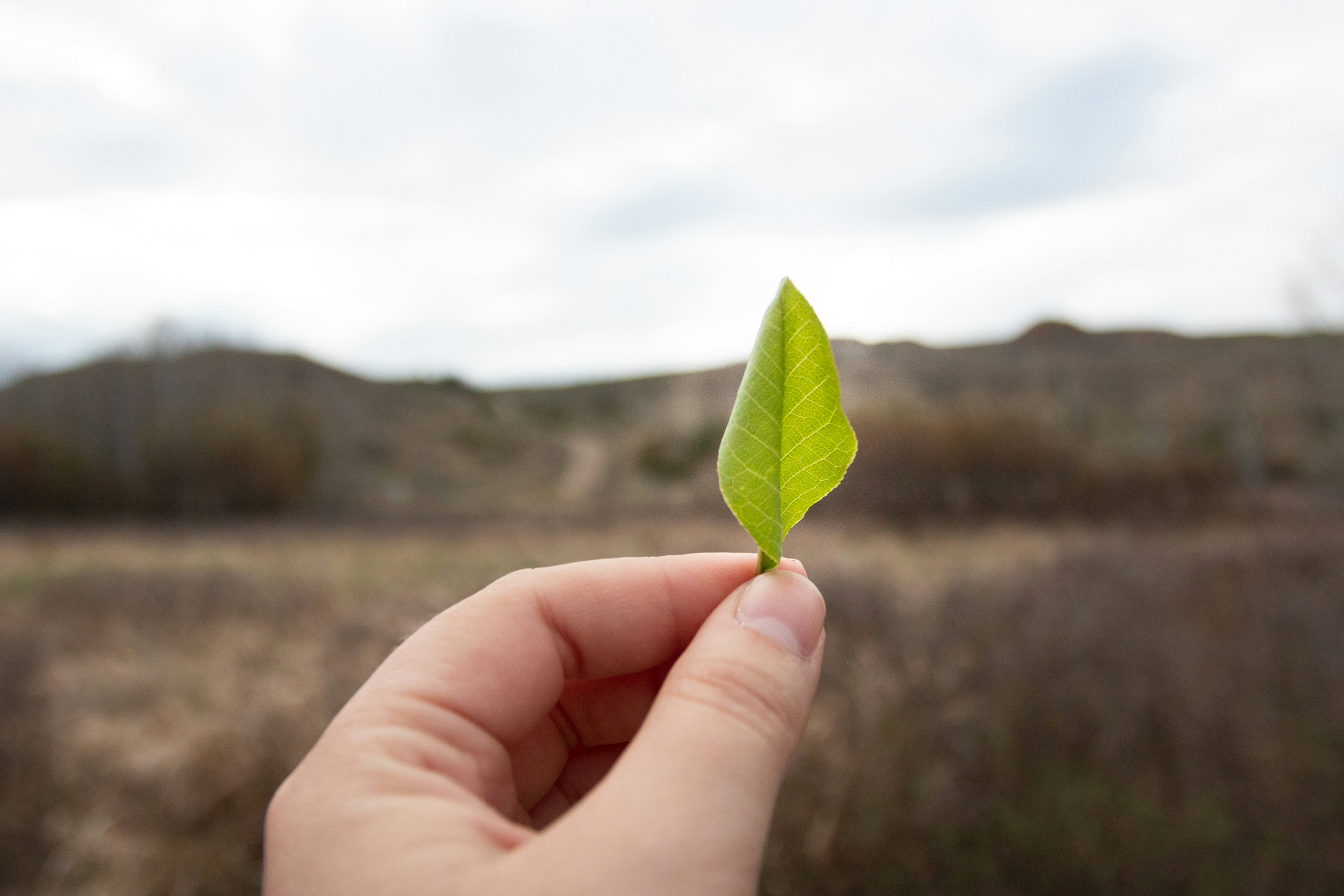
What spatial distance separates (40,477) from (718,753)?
19.7 m

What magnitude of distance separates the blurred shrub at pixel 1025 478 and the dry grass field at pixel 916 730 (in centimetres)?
123

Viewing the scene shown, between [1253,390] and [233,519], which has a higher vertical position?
[1253,390]

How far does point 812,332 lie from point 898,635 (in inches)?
156

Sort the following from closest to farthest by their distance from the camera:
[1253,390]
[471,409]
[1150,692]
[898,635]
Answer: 1. [1150,692]
2. [898,635]
3. [471,409]
4. [1253,390]

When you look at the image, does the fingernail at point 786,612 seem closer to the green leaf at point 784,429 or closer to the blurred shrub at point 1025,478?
the green leaf at point 784,429

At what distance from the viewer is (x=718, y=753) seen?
72 cm

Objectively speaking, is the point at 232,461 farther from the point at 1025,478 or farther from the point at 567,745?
the point at 567,745

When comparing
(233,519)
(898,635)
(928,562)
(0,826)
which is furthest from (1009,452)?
(233,519)

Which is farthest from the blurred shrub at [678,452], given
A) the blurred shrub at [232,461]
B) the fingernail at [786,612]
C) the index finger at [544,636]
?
the blurred shrub at [232,461]

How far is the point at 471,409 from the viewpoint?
38.5ft

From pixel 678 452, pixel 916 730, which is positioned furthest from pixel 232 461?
pixel 916 730

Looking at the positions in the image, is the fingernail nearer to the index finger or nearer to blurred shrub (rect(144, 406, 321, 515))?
the index finger

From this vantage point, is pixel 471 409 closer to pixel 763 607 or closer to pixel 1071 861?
pixel 1071 861

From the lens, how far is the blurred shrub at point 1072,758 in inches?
112
